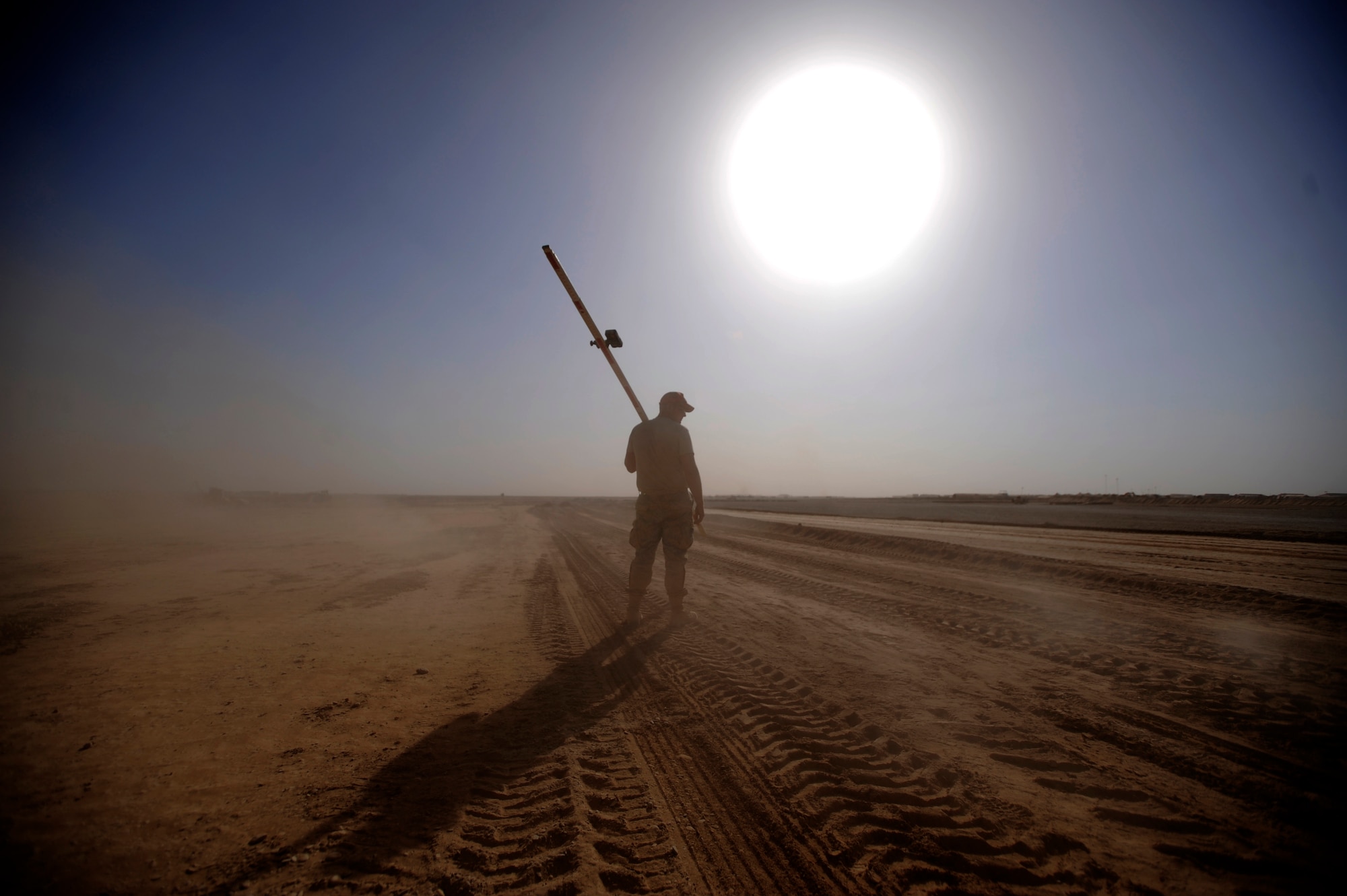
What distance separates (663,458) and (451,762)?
11.6ft

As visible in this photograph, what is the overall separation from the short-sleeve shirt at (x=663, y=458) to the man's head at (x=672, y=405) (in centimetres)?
22

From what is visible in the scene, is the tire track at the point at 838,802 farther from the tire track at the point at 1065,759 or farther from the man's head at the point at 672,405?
the man's head at the point at 672,405

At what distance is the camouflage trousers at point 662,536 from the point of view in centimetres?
567

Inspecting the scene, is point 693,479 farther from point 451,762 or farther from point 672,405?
point 451,762

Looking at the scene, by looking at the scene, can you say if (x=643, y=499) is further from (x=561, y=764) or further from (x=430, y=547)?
(x=430, y=547)

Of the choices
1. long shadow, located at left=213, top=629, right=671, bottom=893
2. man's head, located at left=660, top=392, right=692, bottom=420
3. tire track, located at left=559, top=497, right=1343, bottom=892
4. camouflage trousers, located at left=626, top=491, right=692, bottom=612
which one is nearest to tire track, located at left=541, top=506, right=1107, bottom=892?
tire track, located at left=559, top=497, right=1343, bottom=892

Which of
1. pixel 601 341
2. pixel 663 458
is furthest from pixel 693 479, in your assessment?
pixel 601 341

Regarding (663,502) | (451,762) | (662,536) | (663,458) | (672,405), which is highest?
(672,405)

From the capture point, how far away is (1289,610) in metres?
5.86

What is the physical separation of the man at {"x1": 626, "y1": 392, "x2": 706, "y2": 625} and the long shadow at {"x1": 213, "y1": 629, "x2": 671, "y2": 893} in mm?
1431

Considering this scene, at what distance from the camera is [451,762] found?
266 centimetres

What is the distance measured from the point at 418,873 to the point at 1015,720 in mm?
3283

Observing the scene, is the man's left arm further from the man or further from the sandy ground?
the sandy ground

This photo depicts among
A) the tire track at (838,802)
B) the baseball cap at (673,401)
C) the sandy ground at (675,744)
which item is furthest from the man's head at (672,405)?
the tire track at (838,802)
